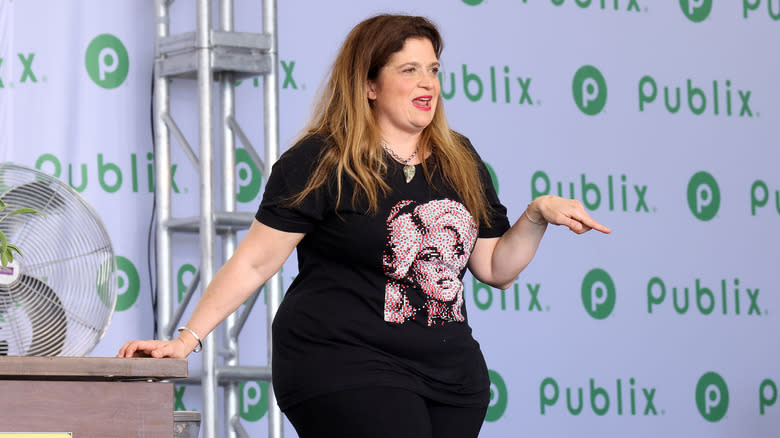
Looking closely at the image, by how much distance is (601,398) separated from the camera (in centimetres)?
416

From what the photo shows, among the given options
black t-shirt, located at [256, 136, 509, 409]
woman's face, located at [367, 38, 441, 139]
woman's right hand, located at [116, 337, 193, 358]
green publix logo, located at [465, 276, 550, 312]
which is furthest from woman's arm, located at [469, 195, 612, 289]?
green publix logo, located at [465, 276, 550, 312]

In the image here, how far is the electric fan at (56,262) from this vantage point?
2.35 m

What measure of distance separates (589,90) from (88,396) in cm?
300

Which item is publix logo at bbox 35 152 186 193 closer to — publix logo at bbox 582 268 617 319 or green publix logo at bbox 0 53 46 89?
green publix logo at bbox 0 53 46 89

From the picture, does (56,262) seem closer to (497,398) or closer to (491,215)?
(491,215)

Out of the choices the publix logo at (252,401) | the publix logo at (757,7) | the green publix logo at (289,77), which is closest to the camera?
the publix logo at (252,401)

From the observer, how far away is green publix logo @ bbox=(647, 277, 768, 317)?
4.28 metres

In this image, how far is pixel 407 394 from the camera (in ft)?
6.02

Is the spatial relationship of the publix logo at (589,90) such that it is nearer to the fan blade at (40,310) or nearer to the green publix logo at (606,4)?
the green publix logo at (606,4)

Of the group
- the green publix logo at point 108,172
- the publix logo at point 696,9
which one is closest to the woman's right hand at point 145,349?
the green publix logo at point 108,172

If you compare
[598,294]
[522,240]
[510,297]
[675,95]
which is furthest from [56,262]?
[675,95]

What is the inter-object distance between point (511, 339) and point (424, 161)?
205 centimetres

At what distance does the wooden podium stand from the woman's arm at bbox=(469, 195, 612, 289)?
2.42ft

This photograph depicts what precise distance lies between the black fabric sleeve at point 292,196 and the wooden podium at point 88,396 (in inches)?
17.1
